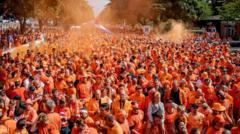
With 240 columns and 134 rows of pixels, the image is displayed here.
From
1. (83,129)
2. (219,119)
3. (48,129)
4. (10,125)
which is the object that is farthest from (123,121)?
(10,125)

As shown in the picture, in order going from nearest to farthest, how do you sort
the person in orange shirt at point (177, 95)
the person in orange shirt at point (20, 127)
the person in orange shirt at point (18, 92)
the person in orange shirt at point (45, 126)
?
1. the person in orange shirt at point (20, 127)
2. the person in orange shirt at point (45, 126)
3. the person in orange shirt at point (177, 95)
4. the person in orange shirt at point (18, 92)

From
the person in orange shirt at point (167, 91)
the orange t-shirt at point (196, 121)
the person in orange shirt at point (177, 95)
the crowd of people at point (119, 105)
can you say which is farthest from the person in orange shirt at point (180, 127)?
the person in orange shirt at point (167, 91)

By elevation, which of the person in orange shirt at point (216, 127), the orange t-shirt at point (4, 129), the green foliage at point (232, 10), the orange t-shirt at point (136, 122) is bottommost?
the orange t-shirt at point (136, 122)

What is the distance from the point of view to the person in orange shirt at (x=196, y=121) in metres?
7.55

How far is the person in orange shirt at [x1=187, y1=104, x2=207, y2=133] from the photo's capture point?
7551 millimetres

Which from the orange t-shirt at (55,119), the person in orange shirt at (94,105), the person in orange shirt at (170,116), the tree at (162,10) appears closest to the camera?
the orange t-shirt at (55,119)

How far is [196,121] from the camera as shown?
24.9 feet

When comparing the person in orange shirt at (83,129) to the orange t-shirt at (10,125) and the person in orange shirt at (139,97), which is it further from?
the person in orange shirt at (139,97)

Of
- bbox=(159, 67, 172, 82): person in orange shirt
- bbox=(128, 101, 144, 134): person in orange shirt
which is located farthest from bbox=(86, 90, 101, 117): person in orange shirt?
bbox=(159, 67, 172, 82): person in orange shirt

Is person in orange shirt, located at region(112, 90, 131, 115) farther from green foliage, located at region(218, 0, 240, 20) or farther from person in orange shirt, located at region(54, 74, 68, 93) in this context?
green foliage, located at region(218, 0, 240, 20)

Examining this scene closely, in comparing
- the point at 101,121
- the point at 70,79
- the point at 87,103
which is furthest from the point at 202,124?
the point at 70,79

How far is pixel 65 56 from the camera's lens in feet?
56.8

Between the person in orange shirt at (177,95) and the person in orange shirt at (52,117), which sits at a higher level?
the person in orange shirt at (52,117)

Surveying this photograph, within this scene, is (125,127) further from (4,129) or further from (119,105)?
(4,129)
